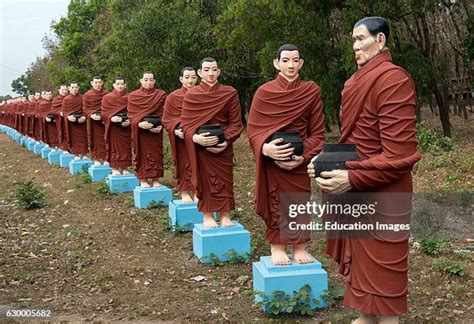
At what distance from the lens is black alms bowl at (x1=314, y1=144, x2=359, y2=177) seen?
314 cm

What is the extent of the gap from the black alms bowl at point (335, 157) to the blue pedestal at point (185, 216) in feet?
13.1

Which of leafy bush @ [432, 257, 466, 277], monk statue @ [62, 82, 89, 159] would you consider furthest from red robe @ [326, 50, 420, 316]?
monk statue @ [62, 82, 89, 159]

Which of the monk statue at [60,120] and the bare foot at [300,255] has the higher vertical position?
the monk statue at [60,120]

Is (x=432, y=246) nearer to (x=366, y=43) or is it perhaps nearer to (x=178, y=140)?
(x=366, y=43)

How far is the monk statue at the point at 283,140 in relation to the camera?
173 inches

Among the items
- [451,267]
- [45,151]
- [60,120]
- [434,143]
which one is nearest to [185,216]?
[451,267]

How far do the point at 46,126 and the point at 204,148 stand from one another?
10.5 metres

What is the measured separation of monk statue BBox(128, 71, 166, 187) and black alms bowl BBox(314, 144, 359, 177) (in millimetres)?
5209

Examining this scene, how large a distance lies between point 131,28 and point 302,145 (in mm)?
9491

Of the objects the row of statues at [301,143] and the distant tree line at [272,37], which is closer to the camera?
the row of statues at [301,143]

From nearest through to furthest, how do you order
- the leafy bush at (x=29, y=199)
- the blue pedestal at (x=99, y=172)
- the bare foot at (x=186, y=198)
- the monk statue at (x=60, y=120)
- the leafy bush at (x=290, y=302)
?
the leafy bush at (x=290, y=302) → the bare foot at (x=186, y=198) → the leafy bush at (x=29, y=199) → the blue pedestal at (x=99, y=172) → the monk statue at (x=60, y=120)

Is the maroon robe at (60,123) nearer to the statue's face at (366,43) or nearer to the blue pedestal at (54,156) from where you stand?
the blue pedestal at (54,156)

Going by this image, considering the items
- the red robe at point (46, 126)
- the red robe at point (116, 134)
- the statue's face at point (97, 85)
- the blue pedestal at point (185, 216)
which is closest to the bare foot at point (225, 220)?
the blue pedestal at point (185, 216)

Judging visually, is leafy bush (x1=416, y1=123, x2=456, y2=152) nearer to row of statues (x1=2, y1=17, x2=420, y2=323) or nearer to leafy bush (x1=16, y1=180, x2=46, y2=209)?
row of statues (x1=2, y1=17, x2=420, y2=323)
